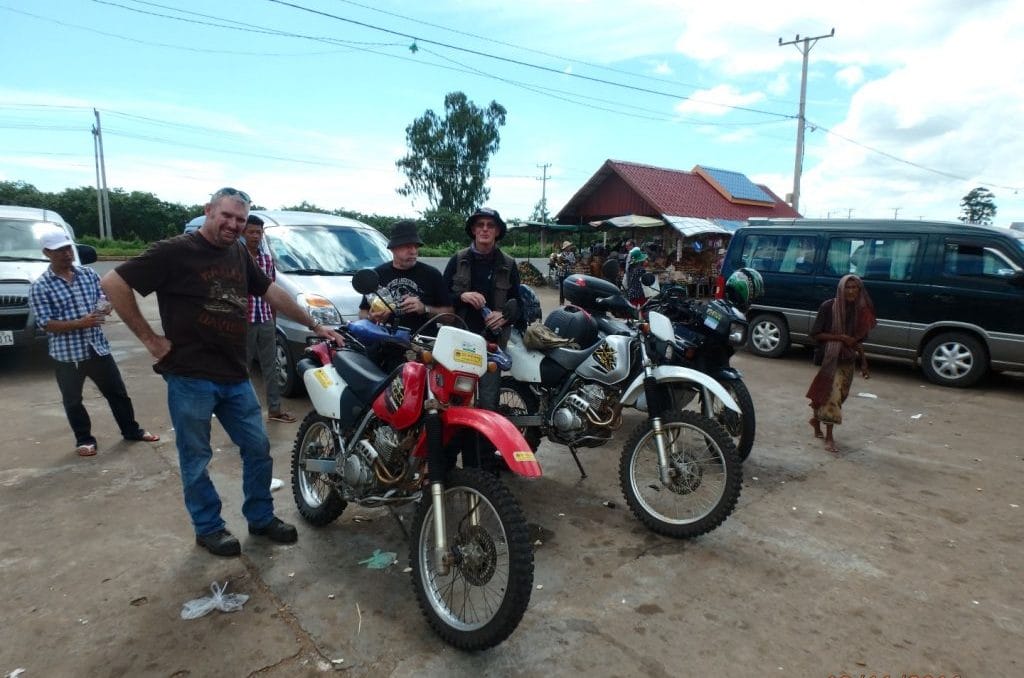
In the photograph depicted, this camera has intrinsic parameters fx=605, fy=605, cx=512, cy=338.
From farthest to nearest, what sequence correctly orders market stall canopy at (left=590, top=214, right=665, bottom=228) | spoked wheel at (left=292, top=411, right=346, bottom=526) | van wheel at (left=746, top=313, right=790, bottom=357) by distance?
market stall canopy at (left=590, top=214, right=665, bottom=228), van wheel at (left=746, top=313, right=790, bottom=357), spoked wheel at (left=292, top=411, right=346, bottom=526)

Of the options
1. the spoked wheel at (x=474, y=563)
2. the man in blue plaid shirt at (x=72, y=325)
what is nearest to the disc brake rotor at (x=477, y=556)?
the spoked wheel at (x=474, y=563)

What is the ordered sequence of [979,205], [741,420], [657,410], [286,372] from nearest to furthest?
[657,410]
[741,420]
[286,372]
[979,205]

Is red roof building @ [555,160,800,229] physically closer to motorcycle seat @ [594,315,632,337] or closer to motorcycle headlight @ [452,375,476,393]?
motorcycle seat @ [594,315,632,337]

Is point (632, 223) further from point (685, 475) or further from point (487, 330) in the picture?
point (685, 475)

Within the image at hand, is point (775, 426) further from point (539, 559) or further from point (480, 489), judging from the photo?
point (480, 489)

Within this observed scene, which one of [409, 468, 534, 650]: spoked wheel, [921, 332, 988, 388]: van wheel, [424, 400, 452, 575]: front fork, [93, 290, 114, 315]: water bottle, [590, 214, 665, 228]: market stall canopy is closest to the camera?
[409, 468, 534, 650]: spoked wheel

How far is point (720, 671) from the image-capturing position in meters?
2.37

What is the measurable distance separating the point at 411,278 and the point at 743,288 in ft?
7.74

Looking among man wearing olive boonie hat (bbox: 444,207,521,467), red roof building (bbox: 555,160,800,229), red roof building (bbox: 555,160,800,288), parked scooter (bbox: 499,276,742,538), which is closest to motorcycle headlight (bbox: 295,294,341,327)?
man wearing olive boonie hat (bbox: 444,207,521,467)

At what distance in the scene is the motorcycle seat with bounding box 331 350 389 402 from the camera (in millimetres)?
2928

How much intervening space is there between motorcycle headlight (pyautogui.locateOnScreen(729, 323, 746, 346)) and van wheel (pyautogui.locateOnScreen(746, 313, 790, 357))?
5.09 m

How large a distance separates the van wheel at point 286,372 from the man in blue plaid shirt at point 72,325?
1.60 metres

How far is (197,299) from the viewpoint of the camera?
294 centimetres

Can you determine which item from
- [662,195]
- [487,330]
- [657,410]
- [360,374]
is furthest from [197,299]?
[662,195]
